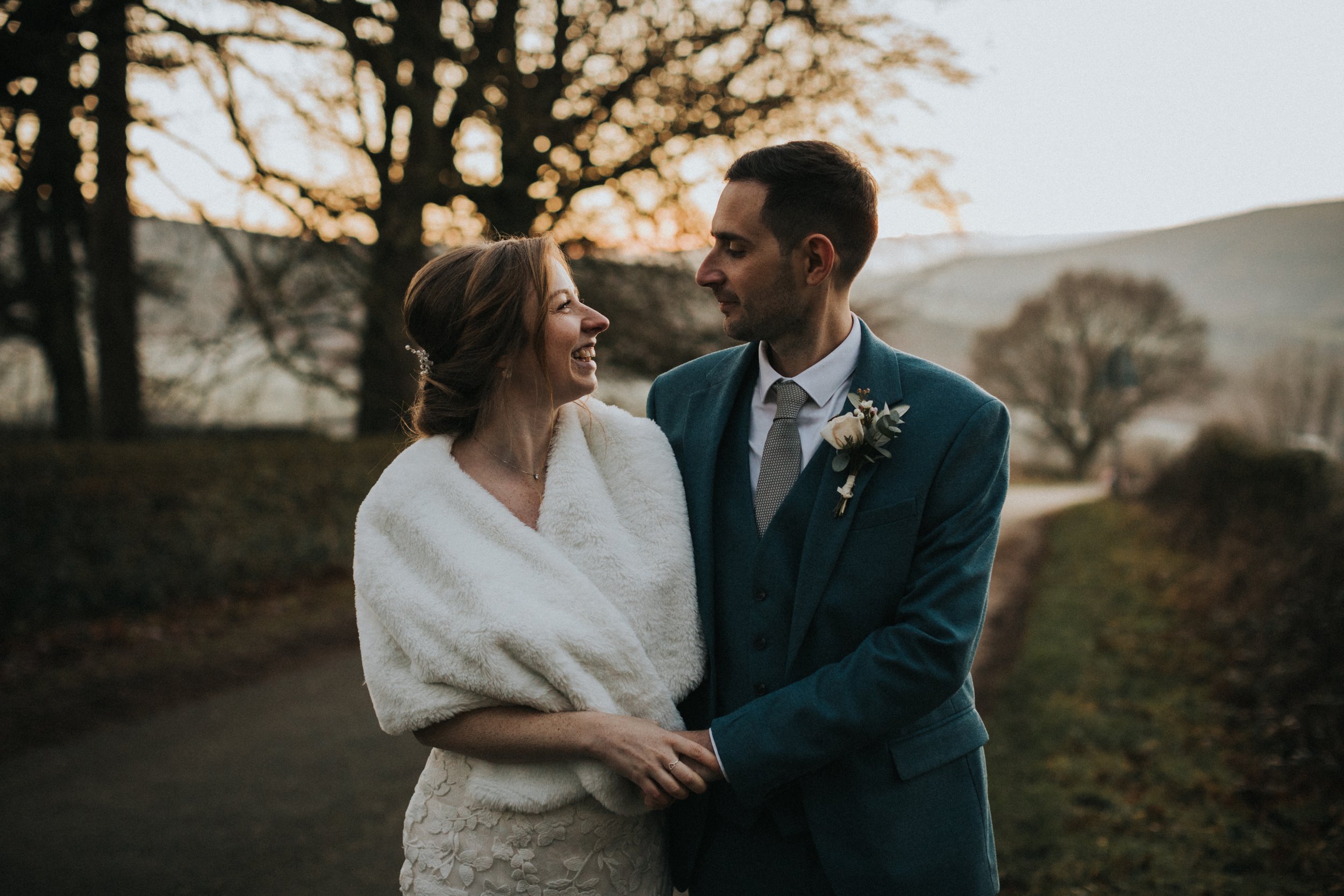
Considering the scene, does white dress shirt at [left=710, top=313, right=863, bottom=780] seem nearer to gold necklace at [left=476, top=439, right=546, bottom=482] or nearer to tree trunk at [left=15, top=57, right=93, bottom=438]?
gold necklace at [left=476, top=439, right=546, bottom=482]

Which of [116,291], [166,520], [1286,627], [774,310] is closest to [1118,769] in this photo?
[1286,627]

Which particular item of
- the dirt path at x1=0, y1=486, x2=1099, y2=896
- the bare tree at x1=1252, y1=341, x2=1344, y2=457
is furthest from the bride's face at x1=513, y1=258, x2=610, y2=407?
the bare tree at x1=1252, y1=341, x2=1344, y2=457

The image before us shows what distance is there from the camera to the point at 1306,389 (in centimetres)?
2812

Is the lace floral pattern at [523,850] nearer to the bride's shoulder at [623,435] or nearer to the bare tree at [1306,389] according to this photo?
the bride's shoulder at [623,435]

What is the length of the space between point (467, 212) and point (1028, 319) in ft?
124

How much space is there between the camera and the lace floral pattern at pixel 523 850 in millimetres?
2117

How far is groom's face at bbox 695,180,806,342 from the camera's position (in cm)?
216

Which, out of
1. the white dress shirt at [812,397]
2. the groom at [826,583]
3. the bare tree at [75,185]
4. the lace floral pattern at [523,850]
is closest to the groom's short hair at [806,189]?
the groom at [826,583]

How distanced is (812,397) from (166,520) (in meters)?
7.13

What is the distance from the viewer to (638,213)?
10516mm

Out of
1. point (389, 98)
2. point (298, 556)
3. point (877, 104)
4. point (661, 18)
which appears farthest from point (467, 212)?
point (877, 104)

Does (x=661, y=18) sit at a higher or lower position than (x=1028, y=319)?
higher

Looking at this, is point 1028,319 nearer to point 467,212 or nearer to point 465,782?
point 467,212

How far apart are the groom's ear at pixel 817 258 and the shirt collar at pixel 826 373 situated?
0.15 meters
